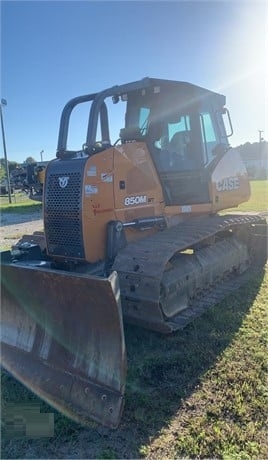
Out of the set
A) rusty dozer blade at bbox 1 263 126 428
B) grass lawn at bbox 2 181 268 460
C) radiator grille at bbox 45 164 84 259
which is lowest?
grass lawn at bbox 2 181 268 460

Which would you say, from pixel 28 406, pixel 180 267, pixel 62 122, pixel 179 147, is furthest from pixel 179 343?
pixel 62 122

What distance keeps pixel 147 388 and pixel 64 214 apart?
2.09 metres

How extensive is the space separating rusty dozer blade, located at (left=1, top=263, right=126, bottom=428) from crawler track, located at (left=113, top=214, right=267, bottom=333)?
630mm

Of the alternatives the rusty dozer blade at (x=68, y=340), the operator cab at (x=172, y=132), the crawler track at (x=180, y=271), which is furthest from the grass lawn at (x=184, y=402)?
the operator cab at (x=172, y=132)

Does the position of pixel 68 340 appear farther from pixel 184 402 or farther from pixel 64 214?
pixel 64 214

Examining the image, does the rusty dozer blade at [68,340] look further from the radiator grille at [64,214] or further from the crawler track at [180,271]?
the radiator grille at [64,214]

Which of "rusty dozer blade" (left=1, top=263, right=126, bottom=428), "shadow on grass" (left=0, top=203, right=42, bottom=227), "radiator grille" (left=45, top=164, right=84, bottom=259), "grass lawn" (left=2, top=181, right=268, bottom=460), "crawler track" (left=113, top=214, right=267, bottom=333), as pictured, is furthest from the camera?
"shadow on grass" (left=0, top=203, right=42, bottom=227)

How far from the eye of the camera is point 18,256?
4840 mm

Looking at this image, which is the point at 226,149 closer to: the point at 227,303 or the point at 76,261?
the point at 227,303

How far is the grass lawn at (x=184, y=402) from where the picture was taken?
8.59ft

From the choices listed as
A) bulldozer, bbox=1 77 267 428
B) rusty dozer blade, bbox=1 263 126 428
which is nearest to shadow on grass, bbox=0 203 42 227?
bulldozer, bbox=1 77 267 428

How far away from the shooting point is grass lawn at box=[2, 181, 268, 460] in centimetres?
262

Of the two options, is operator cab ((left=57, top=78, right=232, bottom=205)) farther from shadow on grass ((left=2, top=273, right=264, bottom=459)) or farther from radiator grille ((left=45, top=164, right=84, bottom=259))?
shadow on grass ((left=2, top=273, right=264, bottom=459))

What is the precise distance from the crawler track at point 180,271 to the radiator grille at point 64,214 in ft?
2.00
